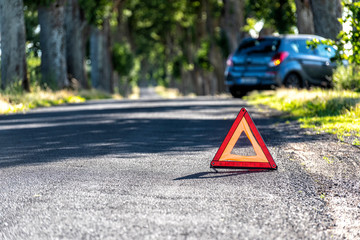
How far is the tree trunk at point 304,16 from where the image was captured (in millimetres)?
22062

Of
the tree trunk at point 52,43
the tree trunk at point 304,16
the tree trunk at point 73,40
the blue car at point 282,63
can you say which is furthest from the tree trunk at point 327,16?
the tree trunk at point 73,40

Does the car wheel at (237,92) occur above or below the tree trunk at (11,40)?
below

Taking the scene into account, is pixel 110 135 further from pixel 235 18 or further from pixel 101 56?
pixel 235 18

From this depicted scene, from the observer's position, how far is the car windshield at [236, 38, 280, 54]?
17.7 m

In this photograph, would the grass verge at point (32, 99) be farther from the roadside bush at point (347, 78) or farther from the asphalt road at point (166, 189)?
the roadside bush at point (347, 78)

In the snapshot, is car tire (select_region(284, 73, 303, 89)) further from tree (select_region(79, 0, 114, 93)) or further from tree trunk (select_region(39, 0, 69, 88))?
tree (select_region(79, 0, 114, 93))

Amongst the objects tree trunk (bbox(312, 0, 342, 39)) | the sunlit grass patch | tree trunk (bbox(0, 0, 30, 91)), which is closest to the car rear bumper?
tree trunk (bbox(312, 0, 342, 39))

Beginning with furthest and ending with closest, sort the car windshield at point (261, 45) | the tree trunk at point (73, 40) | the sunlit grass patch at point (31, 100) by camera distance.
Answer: the tree trunk at point (73, 40)
the car windshield at point (261, 45)
the sunlit grass patch at point (31, 100)

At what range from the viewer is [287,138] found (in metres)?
9.05

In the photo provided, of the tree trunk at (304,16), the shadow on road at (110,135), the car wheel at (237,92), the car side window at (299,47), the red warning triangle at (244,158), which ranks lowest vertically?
the car wheel at (237,92)

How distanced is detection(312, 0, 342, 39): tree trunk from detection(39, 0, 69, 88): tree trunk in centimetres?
970

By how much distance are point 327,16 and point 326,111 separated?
6.64m

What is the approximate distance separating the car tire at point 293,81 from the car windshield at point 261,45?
0.93m

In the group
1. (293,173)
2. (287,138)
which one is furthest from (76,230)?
(287,138)
